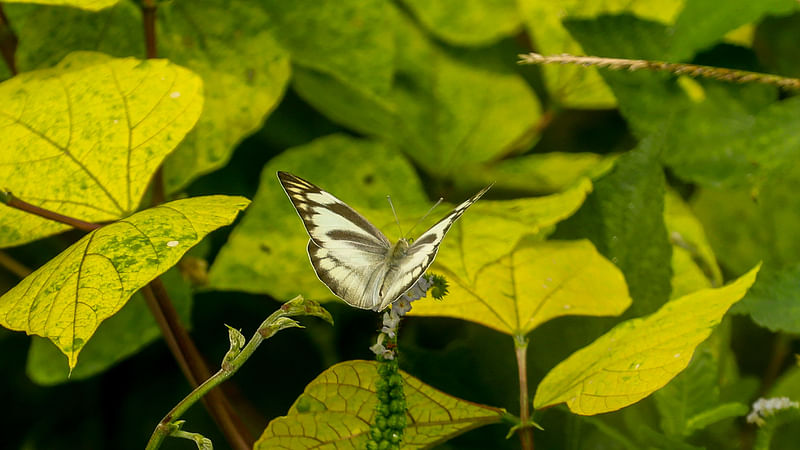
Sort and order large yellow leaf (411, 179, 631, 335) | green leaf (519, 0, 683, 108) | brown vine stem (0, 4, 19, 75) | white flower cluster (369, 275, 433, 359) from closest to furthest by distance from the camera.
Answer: white flower cluster (369, 275, 433, 359) → large yellow leaf (411, 179, 631, 335) → brown vine stem (0, 4, 19, 75) → green leaf (519, 0, 683, 108)

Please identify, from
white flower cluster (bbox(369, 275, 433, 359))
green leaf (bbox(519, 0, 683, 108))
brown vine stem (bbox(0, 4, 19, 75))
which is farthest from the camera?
green leaf (bbox(519, 0, 683, 108))

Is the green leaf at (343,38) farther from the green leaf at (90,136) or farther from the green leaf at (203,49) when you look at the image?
the green leaf at (90,136)

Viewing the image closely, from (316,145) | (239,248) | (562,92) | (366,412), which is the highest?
(562,92)

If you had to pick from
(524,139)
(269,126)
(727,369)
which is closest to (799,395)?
→ (727,369)

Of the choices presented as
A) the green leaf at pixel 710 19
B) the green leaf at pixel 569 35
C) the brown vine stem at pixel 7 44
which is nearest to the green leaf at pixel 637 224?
the green leaf at pixel 710 19

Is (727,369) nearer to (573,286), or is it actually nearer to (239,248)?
(573,286)

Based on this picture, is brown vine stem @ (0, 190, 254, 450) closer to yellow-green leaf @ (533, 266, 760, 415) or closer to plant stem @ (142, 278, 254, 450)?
plant stem @ (142, 278, 254, 450)

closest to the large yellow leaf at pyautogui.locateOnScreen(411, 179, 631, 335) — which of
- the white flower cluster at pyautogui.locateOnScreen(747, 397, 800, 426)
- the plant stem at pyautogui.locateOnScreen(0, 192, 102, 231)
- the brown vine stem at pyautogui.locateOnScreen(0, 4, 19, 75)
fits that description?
the white flower cluster at pyautogui.locateOnScreen(747, 397, 800, 426)
